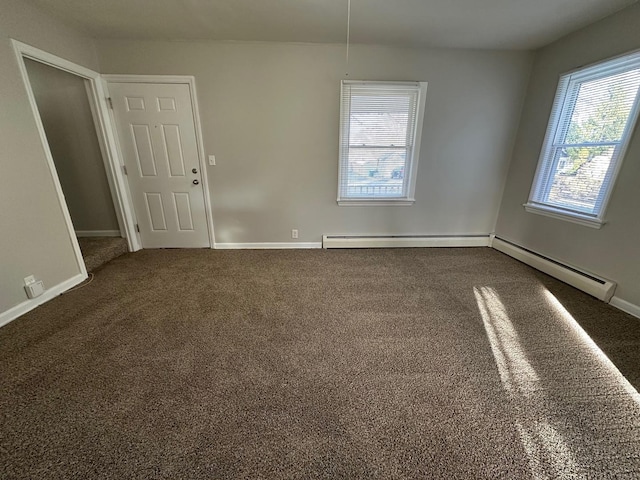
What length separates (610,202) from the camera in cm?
239

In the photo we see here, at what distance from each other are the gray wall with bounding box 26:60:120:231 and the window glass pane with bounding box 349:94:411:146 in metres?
3.30

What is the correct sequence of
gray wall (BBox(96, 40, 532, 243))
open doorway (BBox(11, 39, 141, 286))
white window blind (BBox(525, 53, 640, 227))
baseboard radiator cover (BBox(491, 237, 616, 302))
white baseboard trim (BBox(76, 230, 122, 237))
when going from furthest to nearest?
white baseboard trim (BBox(76, 230, 122, 237))
gray wall (BBox(96, 40, 532, 243))
open doorway (BBox(11, 39, 141, 286))
baseboard radiator cover (BBox(491, 237, 616, 302))
white window blind (BBox(525, 53, 640, 227))

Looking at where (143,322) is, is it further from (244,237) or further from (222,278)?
(244,237)

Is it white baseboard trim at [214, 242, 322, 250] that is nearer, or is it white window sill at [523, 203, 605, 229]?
white window sill at [523, 203, 605, 229]

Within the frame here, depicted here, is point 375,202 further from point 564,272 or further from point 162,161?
point 162,161

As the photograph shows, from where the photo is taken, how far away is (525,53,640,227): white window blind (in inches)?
90.9

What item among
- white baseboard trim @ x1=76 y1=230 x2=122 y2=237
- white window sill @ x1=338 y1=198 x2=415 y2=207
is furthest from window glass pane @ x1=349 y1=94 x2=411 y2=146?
white baseboard trim @ x1=76 y1=230 x2=122 y2=237

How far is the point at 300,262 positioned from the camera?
10.8 feet

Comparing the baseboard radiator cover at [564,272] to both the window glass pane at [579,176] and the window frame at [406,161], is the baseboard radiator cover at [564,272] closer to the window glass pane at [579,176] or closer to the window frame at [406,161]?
the window glass pane at [579,176]

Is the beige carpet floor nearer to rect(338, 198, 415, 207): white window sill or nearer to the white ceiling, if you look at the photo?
rect(338, 198, 415, 207): white window sill

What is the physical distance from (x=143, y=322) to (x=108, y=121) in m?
2.56

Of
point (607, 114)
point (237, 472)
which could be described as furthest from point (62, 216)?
point (607, 114)

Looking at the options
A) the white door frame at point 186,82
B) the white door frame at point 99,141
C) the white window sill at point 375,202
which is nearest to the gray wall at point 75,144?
the white door frame at point 99,141

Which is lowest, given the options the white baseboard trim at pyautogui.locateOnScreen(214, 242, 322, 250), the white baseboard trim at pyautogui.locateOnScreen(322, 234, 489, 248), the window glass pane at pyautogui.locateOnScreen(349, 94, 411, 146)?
the white baseboard trim at pyautogui.locateOnScreen(214, 242, 322, 250)
